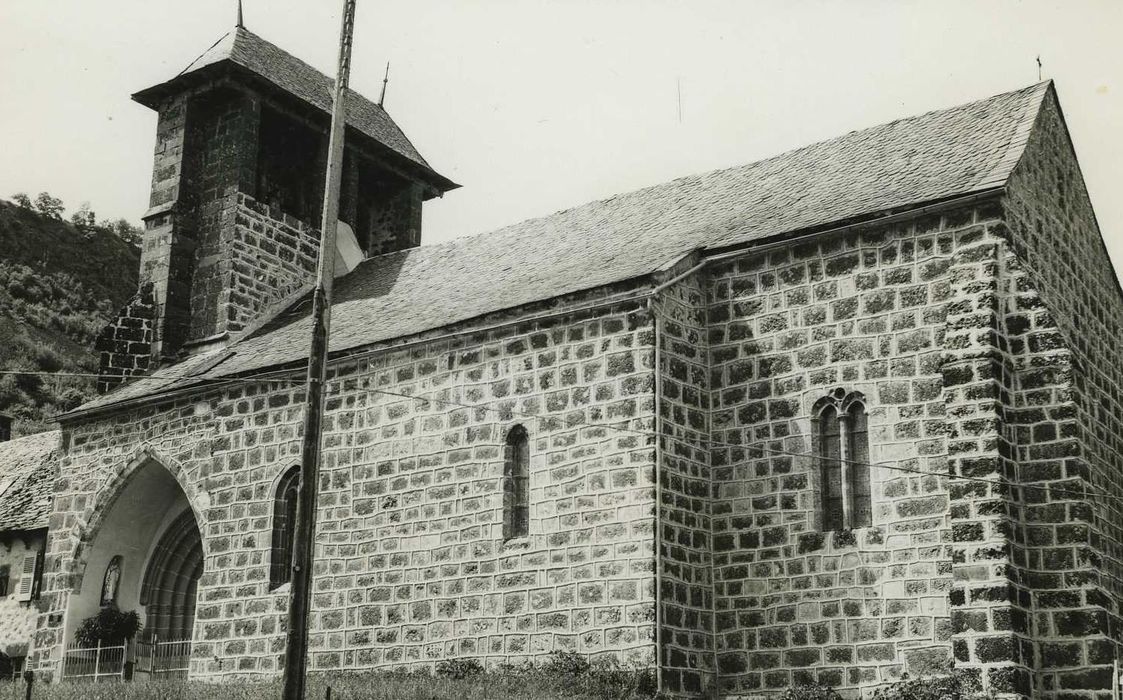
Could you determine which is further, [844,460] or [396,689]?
[844,460]

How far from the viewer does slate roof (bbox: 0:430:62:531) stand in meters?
30.1

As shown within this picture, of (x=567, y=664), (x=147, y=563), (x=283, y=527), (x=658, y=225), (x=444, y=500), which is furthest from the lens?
(x=147, y=563)

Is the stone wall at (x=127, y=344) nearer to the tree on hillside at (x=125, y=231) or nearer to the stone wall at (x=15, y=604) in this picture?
the stone wall at (x=15, y=604)

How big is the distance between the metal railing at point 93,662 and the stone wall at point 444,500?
1.36ft

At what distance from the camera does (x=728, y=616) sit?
18.5 metres

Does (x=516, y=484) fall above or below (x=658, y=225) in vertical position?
below

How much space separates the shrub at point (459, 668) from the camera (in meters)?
19.0

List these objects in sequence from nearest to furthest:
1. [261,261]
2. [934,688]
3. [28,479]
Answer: [934,688] < [261,261] < [28,479]

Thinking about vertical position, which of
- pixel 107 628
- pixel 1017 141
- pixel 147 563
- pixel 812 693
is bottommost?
pixel 812 693

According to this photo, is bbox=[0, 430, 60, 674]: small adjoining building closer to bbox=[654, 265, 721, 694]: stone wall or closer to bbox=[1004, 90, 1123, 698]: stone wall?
bbox=[654, 265, 721, 694]: stone wall

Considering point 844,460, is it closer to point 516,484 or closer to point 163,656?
point 516,484

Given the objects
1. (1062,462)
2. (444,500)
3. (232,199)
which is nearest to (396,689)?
(444,500)

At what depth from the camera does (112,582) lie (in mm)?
25719

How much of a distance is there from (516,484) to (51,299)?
60.3 m
